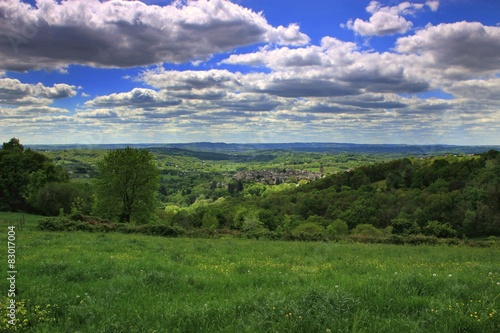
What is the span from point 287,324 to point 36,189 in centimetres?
6453

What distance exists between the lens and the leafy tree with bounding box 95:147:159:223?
154 ft

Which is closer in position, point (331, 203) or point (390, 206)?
point (390, 206)

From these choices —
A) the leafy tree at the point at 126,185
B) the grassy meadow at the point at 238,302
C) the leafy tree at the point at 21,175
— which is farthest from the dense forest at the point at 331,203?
the grassy meadow at the point at 238,302

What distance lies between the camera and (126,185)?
156ft

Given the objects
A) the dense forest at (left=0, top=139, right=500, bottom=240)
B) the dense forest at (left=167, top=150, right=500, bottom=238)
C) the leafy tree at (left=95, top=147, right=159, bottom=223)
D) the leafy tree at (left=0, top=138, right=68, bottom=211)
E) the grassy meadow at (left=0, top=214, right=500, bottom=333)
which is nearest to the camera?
the grassy meadow at (left=0, top=214, right=500, bottom=333)

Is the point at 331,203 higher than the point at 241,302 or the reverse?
the reverse

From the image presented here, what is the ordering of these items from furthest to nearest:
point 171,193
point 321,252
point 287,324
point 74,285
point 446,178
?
point 171,193
point 446,178
point 321,252
point 74,285
point 287,324

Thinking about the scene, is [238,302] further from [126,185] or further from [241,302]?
[126,185]

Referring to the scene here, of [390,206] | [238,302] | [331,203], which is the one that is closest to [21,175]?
[238,302]

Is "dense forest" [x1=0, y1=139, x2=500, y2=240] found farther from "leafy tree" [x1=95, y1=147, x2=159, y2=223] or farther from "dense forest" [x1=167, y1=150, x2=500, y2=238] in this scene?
"leafy tree" [x1=95, y1=147, x2=159, y2=223]

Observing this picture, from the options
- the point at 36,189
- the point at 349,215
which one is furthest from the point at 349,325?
the point at 349,215

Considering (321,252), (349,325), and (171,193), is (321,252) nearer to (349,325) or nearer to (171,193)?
(349,325)

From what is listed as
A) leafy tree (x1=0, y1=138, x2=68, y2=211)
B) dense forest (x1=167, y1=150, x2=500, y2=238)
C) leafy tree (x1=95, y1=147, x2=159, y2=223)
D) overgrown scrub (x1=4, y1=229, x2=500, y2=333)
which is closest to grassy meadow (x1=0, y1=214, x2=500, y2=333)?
overgrown scrub (x1=4, y1=229, x2=500, y2=333)

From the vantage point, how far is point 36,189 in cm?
5900
